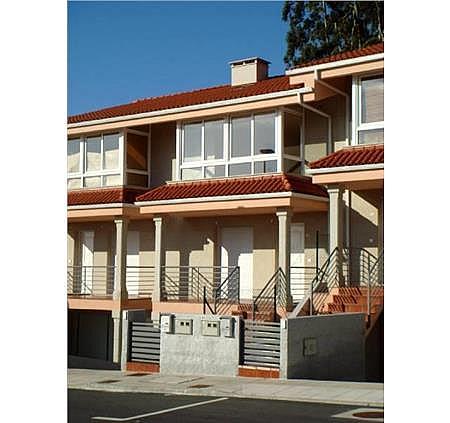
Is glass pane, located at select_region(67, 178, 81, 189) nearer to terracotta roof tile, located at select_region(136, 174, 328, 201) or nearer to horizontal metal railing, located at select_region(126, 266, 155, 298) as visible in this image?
horizontal metal railing, located at select_region(126, 266, 155, 298)

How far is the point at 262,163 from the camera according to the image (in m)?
16.0

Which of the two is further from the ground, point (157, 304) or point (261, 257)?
point (261, 257)

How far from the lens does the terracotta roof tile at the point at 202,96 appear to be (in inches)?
647

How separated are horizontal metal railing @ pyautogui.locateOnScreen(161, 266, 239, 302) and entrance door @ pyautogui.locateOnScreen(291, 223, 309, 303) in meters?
1.52

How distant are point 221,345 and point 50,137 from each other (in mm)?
9206

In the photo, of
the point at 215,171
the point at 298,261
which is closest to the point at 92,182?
the point at 215,171

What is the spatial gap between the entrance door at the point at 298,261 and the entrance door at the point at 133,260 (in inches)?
186

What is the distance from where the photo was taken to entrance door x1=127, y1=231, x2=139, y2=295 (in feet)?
63.6

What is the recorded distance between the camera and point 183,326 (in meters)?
12.9

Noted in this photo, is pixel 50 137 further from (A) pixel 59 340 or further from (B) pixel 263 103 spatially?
(B) pixel 263 103

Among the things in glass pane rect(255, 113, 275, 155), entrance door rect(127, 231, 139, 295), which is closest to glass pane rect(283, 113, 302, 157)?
glass pane rect(255, 113, 275, 155)

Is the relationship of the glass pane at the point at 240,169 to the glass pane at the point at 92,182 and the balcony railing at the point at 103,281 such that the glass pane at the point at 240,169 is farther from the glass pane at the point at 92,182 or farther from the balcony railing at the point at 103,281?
the glass pane at the point at 92,182

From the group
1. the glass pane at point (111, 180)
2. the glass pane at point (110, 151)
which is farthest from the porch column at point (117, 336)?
the glass pane at point (110, 151)
